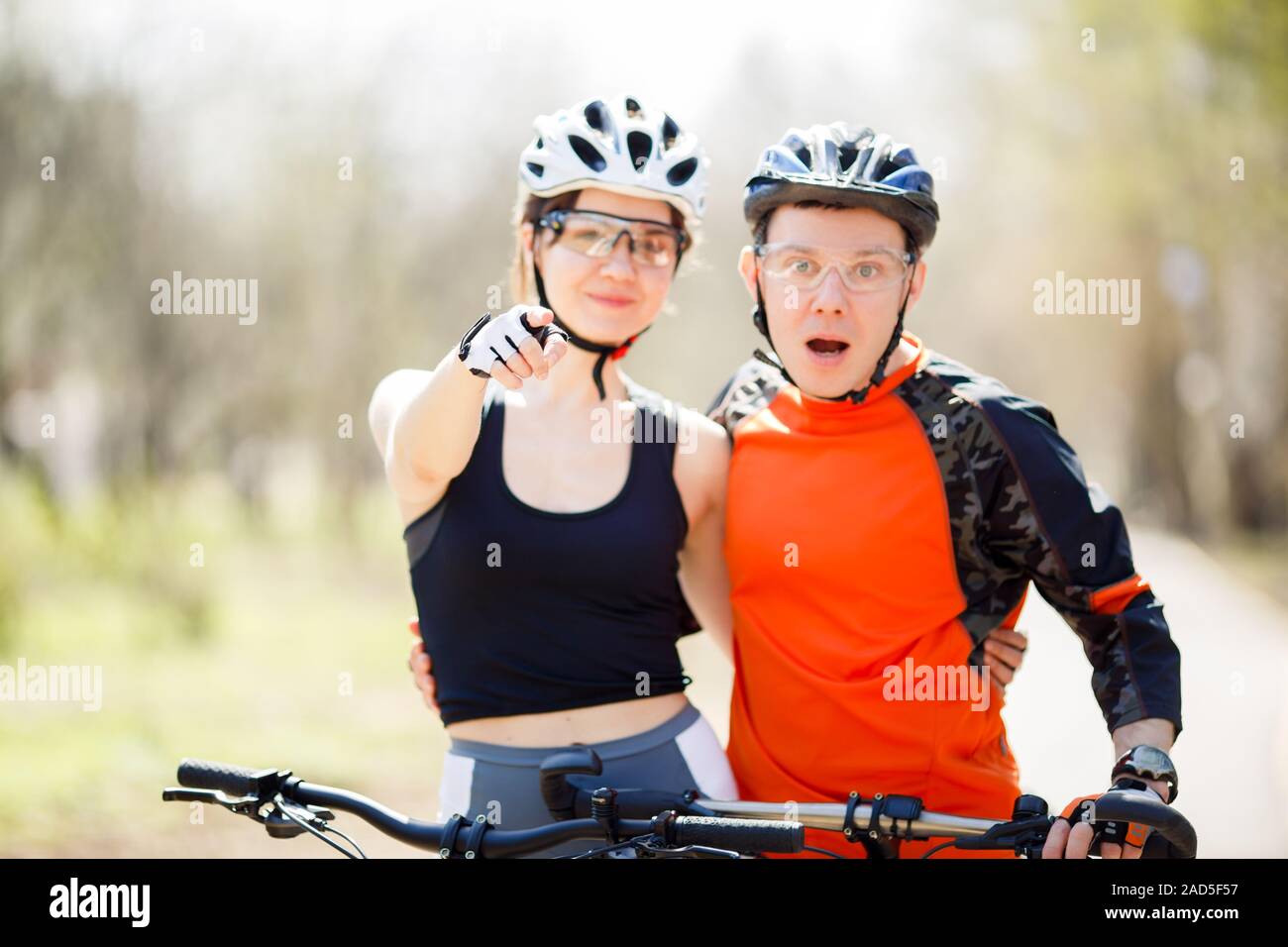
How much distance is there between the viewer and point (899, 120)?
28828 millimetres

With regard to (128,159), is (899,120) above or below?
above

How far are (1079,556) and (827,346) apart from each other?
878 millimetres

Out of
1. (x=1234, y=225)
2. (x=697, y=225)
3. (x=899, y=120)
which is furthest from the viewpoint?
(x=899, y=120)

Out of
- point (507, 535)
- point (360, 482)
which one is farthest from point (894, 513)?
point (360, 482)

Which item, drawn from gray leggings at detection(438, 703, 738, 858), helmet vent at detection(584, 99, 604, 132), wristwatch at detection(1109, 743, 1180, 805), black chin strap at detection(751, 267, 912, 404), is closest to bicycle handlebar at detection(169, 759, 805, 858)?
gray leggings at detection(438, 703, 738, 858)

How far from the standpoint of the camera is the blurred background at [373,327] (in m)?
11.8

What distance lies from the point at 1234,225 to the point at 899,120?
7.33 meters

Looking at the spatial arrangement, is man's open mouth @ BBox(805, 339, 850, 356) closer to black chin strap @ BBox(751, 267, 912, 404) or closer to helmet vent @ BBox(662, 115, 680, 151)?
black chin strap @ BBox(751, 267, 912, 404)

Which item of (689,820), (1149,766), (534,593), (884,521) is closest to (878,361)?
(884,521)

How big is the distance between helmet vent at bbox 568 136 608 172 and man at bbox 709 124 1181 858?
494 mm

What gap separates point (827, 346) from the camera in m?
3.71

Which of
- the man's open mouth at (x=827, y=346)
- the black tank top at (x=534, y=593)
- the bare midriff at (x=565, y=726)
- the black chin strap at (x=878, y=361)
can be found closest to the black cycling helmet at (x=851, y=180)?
the black chin strap at (x=878, y=361)

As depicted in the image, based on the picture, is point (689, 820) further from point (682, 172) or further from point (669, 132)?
point (669, 132)
